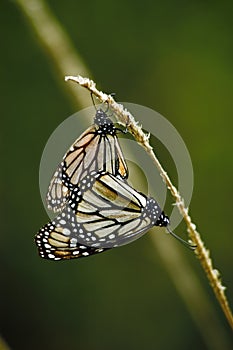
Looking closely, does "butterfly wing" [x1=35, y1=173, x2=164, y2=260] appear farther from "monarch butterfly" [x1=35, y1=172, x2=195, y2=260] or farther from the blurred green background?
the blurred green background

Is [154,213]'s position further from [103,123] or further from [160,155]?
[160,155]

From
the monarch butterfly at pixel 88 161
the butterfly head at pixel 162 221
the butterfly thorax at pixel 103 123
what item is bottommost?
the butterfly head at pixel 162 221

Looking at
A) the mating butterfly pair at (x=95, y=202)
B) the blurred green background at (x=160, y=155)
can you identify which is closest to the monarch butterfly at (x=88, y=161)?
the mating butterfly pair at (x=95, y=202)

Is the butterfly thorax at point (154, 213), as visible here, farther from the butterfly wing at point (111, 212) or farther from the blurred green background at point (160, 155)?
the blurred green background at point (160, 155)

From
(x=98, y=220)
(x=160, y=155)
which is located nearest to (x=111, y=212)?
(x=98, y=220)

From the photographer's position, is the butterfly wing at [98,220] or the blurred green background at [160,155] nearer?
the butterfly wing at [98,220]
